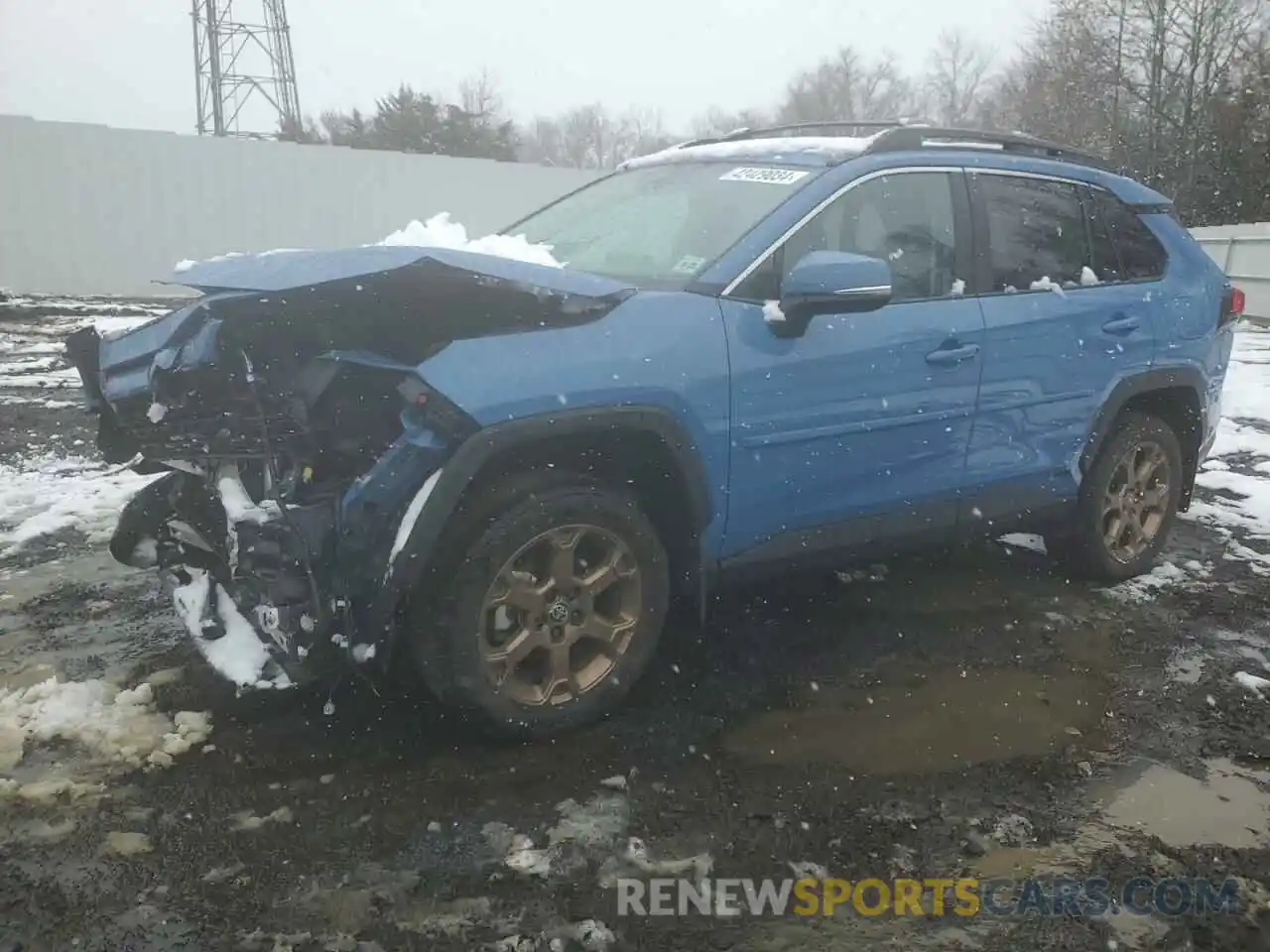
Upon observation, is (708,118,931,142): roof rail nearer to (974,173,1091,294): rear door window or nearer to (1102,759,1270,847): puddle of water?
(974,173,1091,294): rear door window

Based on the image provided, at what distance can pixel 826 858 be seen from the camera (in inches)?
103

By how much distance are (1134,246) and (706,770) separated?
3243mm

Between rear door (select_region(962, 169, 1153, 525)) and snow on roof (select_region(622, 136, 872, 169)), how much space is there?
0.60 metres

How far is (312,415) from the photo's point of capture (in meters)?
2.94

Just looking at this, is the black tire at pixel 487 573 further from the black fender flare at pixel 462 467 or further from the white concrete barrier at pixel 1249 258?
the white concrete barrier at pixel 1249 258

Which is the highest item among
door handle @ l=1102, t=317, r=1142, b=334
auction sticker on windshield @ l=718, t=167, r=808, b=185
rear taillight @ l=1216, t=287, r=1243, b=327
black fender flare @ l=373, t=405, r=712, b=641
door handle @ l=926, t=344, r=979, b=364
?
auction sticker on windshield @ l=718, t=167, r=808, b=185

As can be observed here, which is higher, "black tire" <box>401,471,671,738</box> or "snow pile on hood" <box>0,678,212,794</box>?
"black tire" <box>401,471,671,738</box>

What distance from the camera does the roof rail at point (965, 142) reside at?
12.7 feet

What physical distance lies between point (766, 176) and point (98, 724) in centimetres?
290

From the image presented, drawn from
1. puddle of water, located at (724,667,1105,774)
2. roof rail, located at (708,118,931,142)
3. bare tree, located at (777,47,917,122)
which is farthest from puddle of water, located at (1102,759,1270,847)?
bare tree, located at (777,47,917,122)

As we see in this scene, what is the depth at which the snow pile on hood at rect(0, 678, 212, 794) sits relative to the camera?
295cm

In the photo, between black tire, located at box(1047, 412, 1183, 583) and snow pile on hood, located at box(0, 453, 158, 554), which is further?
snow pile on hood, located at box(0, 453, 158, 554)

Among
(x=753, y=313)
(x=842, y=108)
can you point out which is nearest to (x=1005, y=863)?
(x=753, y=313)

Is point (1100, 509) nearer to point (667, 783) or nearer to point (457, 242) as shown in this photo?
point (667, 783)
